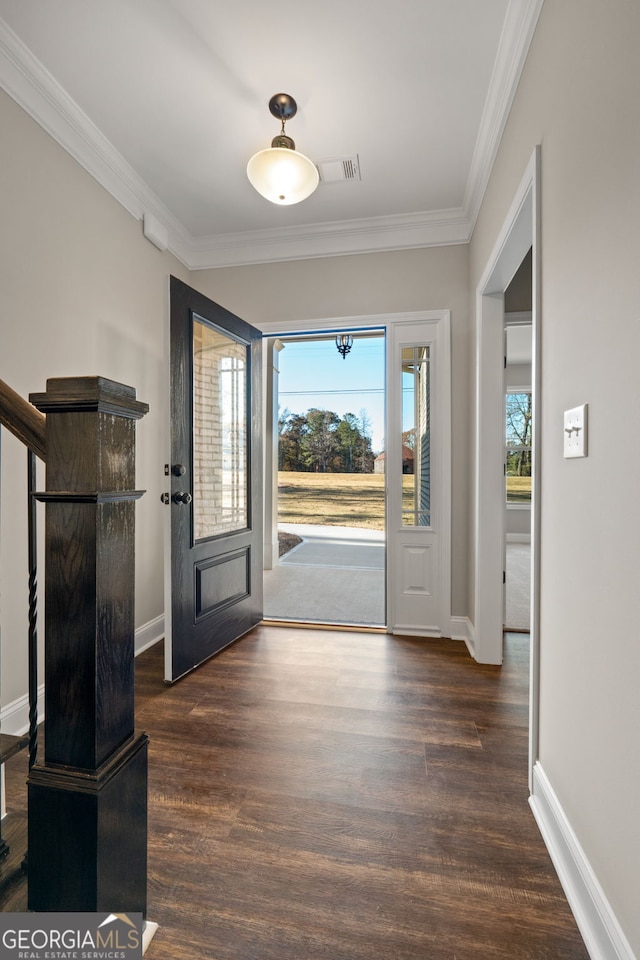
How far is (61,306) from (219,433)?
1.06m

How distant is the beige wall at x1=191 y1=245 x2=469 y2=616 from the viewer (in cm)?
307

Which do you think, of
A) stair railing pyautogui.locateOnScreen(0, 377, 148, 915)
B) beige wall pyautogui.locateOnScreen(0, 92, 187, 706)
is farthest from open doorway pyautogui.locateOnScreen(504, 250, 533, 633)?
stair railing pyautogui.locateOnScreen(0, 377, 148, 915)

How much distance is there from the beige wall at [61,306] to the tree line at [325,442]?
4263 millimetres

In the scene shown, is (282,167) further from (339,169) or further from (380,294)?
(380,294)

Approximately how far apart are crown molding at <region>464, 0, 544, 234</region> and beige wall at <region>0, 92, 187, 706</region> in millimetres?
1738

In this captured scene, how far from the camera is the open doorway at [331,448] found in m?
6.67

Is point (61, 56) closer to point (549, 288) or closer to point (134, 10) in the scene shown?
point (134, 10)

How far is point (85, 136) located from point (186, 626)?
246 centimetres

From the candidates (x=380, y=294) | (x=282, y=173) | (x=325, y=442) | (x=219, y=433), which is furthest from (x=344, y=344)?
(x=282, y=173)

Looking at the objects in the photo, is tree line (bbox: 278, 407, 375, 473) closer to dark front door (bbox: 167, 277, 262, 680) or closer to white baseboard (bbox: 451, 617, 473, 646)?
dark front door (bbox: 167, 277, 262, 680)

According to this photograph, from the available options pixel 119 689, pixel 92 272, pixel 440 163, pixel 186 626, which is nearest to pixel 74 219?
pixel 92 272

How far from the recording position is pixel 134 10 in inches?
66.4

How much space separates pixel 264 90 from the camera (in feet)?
6.69

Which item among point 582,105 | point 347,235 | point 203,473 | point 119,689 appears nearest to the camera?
point 119,689
